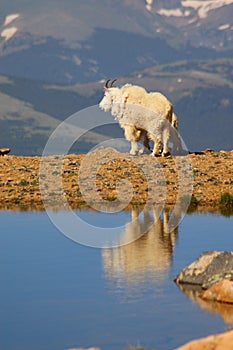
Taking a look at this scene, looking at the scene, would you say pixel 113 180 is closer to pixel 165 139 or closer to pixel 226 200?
pixel 165 139

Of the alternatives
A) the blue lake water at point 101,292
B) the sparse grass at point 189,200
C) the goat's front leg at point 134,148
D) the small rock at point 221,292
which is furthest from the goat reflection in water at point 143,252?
the goat's front leg at point 134,148

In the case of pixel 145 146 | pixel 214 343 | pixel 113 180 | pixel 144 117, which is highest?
pixel 214 343

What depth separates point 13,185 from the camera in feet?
138

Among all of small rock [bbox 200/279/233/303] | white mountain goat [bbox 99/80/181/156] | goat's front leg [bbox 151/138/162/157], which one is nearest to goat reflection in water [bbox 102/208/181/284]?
small rock [bbox 200/279/233/303]

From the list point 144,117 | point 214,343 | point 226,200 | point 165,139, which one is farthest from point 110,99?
point 214,343

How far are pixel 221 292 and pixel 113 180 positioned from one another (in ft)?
68.1

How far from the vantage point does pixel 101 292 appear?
2289cm

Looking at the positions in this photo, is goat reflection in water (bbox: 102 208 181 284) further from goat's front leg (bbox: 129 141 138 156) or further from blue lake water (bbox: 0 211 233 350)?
goat's front leg (bbox: 129 141 138 156)

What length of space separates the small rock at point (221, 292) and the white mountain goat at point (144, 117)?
886 inches

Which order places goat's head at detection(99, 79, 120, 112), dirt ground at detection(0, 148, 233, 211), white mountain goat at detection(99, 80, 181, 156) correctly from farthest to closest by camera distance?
goat's head at detection(99, 79, 120, 112) < white mountain goat at detection(99, 80, 181, 156) < dirt ground at detection(0, 148, 233, 211)

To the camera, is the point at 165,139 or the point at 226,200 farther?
the point at 165,139

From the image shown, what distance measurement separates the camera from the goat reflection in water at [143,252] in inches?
974

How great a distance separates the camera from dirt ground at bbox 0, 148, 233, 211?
39625mm

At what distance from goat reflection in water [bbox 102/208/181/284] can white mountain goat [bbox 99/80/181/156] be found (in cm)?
900
